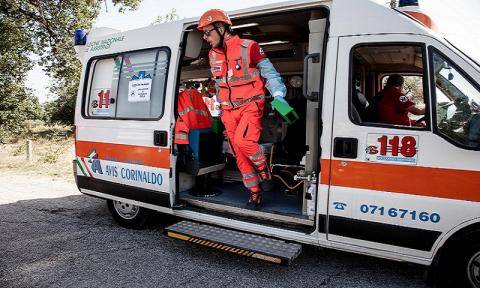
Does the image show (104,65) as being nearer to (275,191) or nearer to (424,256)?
(275,191)

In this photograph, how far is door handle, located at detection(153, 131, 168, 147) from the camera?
3.81 metres

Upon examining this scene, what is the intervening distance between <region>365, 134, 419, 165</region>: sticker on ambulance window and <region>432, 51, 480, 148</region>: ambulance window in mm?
216

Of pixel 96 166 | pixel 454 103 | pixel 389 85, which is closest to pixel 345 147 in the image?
pixel 454 103

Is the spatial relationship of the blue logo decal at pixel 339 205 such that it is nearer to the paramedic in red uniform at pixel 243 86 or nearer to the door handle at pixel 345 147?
the door handle at pixel 345 147

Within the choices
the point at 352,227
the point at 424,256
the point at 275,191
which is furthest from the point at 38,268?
the point at 424,256

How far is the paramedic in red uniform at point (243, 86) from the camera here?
359 centimetres

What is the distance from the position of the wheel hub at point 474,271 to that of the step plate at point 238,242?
1227 mm

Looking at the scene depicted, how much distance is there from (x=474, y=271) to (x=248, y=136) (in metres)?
2.12

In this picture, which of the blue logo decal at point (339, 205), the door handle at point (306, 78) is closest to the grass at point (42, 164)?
the door handle at point (306, 78)

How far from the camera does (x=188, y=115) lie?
13.2 ft

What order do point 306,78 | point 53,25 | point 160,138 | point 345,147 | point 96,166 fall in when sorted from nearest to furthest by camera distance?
point 345,147 < point 306,78 < point 160,138 < point 96,166 < point 53,25

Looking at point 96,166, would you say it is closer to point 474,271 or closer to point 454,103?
point 454,103

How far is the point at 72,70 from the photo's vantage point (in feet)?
45.0

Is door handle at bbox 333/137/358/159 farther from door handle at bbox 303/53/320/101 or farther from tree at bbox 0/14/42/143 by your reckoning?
tree at bbox 0/14/42/143
